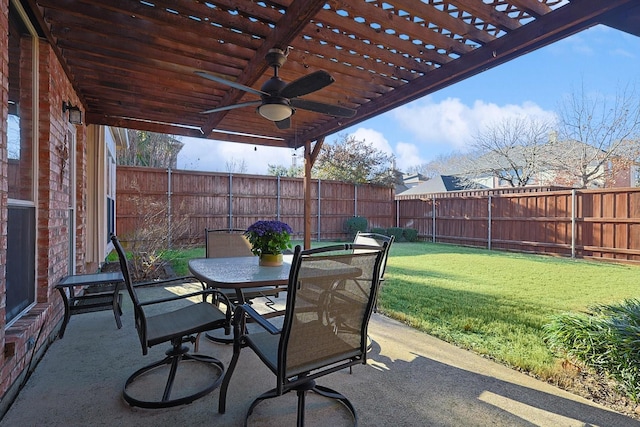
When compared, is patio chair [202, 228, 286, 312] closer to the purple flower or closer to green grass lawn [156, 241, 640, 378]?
the purple flower

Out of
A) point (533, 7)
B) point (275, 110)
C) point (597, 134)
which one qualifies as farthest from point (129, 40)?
point (597, 134)

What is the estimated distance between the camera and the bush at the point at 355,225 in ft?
39.9

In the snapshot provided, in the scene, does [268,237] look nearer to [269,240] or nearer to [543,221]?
[269,240]

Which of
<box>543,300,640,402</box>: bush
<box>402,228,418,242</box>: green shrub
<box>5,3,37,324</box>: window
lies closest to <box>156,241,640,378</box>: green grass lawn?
<box>543,300,640,402</box>: bush

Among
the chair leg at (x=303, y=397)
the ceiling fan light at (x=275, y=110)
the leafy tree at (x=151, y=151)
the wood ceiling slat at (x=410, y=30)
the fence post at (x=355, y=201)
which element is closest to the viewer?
the chair leg at (x=303, y=397)

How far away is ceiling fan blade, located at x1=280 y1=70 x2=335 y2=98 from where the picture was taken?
2.73 metres

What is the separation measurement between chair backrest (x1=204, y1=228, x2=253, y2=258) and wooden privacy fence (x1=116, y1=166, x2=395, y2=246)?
3.63 meters

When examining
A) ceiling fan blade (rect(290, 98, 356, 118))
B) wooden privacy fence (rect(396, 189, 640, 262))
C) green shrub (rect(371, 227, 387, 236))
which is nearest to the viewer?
ceiling fan blade (rect(290, 98, 356, 118))

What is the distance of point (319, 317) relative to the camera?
160 centimetres

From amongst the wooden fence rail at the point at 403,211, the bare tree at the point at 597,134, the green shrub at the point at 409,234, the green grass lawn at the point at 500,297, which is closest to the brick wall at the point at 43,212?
the wooden fence rail at the point at 403,211

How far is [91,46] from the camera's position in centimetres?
323

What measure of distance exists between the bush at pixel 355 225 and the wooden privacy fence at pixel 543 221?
227 centimetres

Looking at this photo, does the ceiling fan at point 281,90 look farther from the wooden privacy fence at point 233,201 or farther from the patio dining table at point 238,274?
the wooden privacy fence at point 233,201

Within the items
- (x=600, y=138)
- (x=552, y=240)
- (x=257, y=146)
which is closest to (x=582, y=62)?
(x=600, y=138)
